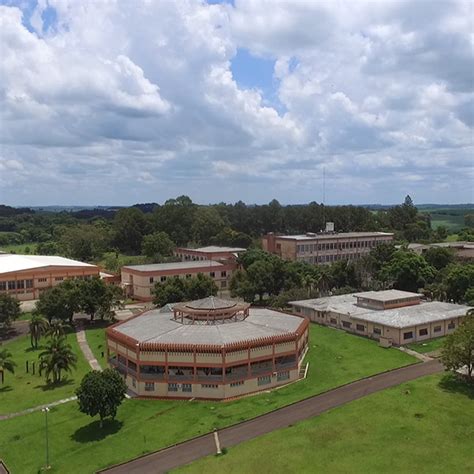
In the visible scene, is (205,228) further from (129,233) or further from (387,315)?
(387,315)

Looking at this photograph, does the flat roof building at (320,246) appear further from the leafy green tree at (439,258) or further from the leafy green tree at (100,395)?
the leafy green tree at (100,395)

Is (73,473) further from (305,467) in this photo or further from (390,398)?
(390,398)

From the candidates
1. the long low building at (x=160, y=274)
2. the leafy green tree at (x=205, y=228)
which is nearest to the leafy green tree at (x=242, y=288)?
the long low building at (x=160, y=274)

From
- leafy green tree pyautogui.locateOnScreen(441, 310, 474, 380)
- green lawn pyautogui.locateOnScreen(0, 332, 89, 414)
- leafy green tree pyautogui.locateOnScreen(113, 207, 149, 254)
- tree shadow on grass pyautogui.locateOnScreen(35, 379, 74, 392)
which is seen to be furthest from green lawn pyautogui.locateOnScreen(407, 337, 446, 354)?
leafy green tree pyautogui.locateOnScreen(113, 207, 149, 254)

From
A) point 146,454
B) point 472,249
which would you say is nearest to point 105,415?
point 146,454

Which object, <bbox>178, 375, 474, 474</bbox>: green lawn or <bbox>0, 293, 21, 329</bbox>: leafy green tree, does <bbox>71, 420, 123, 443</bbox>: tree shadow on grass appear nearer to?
<bbox>178, 375, 474, 474</bbox>: green lawn

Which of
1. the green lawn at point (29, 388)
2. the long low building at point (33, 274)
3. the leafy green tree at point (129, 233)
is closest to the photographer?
the green lawn at point (29, 388)

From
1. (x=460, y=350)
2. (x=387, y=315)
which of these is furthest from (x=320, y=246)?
(x=460, y=350)
